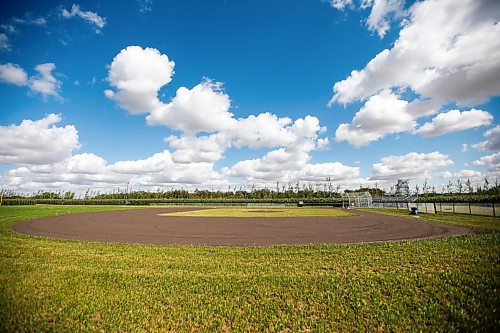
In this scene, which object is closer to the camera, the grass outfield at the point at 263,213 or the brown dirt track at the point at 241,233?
the brown dirt track at the point at 241,233

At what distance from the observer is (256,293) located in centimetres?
767

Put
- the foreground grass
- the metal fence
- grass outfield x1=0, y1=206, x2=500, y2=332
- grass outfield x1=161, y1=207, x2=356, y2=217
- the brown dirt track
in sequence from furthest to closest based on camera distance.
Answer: grass outfield x1=161, y1=207, x2=356, y2=217 → the metal fence → the foreground grass → the brown dirt track → grass outfield x1=0, y1=206, x2=500, y2=332

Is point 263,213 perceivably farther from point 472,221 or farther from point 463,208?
point 463,208

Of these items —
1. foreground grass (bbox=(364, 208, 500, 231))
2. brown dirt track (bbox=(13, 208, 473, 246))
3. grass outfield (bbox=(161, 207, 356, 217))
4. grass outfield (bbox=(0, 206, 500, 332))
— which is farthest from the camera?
grass outfield (bbox=(161, 207, 356, 217))

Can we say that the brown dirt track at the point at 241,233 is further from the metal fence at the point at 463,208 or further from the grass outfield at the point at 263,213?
the grass outfield at the point at 263,213

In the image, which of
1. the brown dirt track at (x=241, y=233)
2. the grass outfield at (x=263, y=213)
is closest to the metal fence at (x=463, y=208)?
the grass outfield at (x=263, y=213)

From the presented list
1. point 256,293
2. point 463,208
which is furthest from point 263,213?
point 256,293

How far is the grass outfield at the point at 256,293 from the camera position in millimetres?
6410

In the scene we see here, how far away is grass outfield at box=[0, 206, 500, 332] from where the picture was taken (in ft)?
21.0

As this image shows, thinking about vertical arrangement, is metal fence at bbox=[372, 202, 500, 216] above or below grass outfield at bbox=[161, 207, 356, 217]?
above

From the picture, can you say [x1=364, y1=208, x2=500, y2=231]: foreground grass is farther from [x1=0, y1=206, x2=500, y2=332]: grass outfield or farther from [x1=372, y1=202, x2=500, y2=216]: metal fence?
[x1=0, y1=206, x2=500, y2=332]: grass outfield

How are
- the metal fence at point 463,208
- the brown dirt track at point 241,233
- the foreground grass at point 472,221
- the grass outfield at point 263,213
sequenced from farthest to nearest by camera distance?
the grass outfield at point 263,213 < the metal fence at point 463,208 < the foreground grass at point 472,221 < the brown dirt track at point 241,233

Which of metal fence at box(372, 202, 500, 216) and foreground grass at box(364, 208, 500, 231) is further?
metal fence at box(372, 202, 500, 216)

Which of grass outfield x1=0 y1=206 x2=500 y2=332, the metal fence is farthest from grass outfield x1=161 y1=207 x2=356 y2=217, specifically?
grass outfield x1=0 y1=206 x2=500 y2=332
